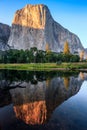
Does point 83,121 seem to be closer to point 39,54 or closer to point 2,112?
point 2,112

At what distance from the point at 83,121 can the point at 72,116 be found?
1.52 metres

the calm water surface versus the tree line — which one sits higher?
the tree line

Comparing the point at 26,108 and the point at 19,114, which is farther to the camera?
the point at 26,108

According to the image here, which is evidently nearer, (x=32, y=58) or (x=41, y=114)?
(x=41, y=114)

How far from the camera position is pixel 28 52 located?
13512 centimetres

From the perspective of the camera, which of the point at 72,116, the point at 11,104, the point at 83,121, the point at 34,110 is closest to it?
the point at 83,121

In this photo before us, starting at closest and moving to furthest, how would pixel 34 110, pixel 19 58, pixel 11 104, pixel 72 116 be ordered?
pixel 72 116, pixel 34 110, pixel 11 104, pixel 19 58

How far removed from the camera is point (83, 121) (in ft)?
56.0

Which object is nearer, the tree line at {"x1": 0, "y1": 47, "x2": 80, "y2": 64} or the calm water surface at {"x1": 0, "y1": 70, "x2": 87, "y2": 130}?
the calm water surface at {"x1": 0, "y1": 70, "x2": 87, "y2": 130}

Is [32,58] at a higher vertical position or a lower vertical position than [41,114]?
higher

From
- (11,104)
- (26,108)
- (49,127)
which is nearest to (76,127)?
(49,127)

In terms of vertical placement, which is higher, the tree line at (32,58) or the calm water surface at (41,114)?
the tree line at (32,58)

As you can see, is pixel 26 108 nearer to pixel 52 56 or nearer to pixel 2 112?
pixel 2 112

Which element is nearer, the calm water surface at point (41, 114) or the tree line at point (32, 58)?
the calm water surface at point (41, 114)
